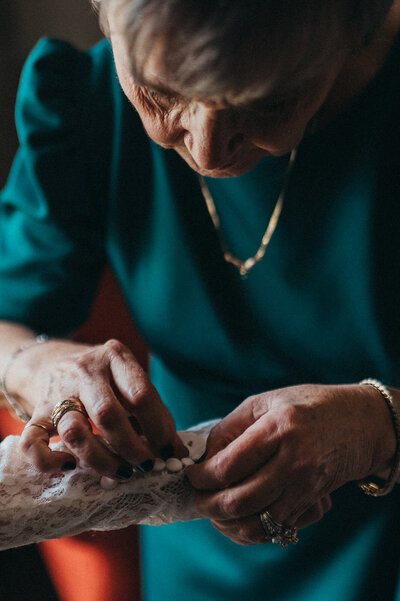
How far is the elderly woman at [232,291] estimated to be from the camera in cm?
59

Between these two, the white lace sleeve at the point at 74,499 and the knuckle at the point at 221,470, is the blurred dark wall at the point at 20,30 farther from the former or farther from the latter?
the knuckle at the point at 221,470

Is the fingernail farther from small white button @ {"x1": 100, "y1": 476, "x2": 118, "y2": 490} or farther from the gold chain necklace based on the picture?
the gold chain necklace

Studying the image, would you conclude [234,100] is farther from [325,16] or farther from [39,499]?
[39,499]

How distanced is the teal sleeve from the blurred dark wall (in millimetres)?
528

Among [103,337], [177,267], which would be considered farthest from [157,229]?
[103,337]

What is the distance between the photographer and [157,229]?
89 cm

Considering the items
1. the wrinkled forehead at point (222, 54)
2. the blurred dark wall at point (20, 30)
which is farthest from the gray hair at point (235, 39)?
the blurred dark wall at point (20, 30)

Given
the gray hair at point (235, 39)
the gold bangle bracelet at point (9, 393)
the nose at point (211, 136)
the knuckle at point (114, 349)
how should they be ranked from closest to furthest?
the gray hair at point (235, 39), the nose at point (211, 136), the knuckle at point (114, 349), the gold bangle bracelet at point (9, 393)

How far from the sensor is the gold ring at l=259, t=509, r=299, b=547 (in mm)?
624

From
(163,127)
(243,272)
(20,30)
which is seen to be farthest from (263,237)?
(20,30)

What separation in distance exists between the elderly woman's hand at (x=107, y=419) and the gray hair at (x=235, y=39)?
29 centimetres

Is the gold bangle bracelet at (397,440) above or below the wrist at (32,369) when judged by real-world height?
below

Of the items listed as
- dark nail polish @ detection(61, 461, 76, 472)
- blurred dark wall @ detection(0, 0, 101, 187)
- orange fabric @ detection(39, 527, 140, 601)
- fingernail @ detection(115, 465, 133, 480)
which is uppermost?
blurred dark wall @ detection(0, 0, 101, 187)

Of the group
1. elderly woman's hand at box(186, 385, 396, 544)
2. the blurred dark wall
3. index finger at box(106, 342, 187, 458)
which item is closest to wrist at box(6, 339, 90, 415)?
Result: index finger at box(106, 342, 187, 458)
